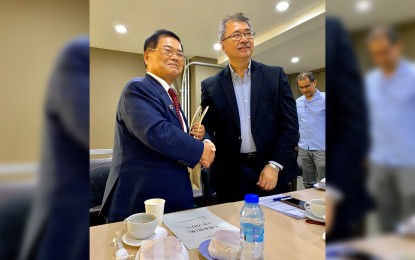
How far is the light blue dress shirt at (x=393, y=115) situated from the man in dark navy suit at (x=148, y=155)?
930 millimetres

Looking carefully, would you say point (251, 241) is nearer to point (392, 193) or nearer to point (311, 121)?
point (392, 193)

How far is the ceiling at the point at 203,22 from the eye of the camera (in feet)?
9.44

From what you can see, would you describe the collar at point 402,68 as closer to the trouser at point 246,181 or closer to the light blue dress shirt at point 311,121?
the trouser at point 246,181

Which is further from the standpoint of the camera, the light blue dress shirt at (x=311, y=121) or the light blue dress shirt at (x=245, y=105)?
the light blue dress shirt at (x=311, y=121)

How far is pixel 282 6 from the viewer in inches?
116

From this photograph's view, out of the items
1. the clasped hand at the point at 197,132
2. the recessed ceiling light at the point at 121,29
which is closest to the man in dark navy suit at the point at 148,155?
the clasped hand at the point at 197,132

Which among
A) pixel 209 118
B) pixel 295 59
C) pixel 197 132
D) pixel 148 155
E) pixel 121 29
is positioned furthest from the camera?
pixel 295 59

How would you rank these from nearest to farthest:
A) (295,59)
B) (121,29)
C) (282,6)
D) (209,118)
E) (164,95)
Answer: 1. (164,95)
2. (209,118)
3. (282,6)
4. (121,29)
5. (295,59)

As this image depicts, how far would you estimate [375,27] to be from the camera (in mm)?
180

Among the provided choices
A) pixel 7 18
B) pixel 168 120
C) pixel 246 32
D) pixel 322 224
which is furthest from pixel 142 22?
pixel 7 18

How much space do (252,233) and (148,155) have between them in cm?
60

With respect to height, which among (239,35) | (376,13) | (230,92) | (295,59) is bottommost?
(376,13)

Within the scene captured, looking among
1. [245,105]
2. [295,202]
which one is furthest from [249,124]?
[295,202]

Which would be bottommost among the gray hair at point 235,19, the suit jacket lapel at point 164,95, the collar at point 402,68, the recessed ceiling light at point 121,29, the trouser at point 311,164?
the trouser at point 311,164
